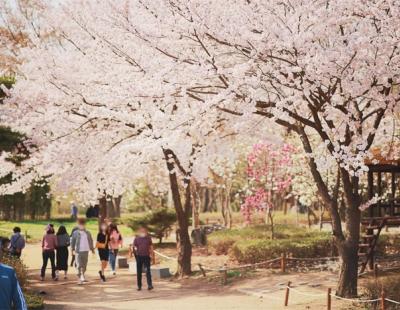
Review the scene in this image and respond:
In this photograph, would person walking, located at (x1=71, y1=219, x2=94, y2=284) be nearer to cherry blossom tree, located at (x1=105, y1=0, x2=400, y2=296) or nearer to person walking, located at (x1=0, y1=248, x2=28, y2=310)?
cherry blossom tree, located at (x1=105, y1=0, x2=400, y2=296)

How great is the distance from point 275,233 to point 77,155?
963cm

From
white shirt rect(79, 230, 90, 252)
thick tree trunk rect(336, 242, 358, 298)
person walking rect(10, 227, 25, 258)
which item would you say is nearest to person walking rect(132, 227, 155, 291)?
white shirt rect(79, 230, 90, 252)

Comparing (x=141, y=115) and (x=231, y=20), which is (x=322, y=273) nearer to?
(x=141, y=115)

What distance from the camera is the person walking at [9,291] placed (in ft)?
15.8

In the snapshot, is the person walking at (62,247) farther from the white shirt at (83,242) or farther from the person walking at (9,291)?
the person walking at (9,291)

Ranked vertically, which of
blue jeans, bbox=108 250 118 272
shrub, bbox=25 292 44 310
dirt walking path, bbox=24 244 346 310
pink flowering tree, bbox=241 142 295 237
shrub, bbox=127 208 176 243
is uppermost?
pink flowering tree, bbox=241 142 295 237

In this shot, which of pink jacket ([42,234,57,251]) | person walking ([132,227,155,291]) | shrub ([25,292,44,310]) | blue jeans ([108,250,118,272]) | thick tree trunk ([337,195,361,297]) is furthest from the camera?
blue jeans ([108,250,118,272])

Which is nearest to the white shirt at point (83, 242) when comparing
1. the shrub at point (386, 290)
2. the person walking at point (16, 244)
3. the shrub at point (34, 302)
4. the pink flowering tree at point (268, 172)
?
the person walking at point (16, 244)

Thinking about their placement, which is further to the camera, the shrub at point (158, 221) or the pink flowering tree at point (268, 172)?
the shrub at point (158, 221)

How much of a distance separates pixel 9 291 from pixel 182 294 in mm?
8674

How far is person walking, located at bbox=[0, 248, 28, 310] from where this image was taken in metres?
4.80

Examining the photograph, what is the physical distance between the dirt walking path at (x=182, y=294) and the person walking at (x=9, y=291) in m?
6.77

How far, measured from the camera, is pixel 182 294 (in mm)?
13219

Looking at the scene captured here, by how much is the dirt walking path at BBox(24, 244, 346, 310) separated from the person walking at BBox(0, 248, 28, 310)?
6.77 m
